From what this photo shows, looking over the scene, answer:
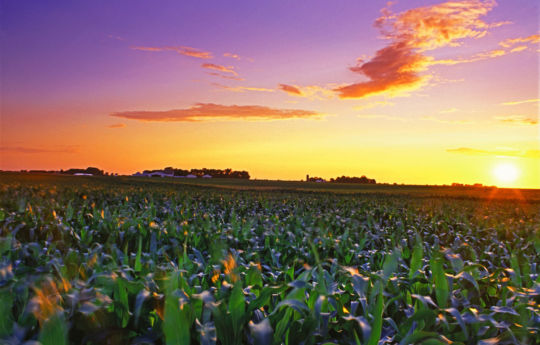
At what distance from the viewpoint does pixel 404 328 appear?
245 cm

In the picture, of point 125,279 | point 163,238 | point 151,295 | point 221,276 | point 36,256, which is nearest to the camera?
point 151,295

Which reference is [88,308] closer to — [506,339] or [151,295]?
[151,295]

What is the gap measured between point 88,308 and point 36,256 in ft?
9.29

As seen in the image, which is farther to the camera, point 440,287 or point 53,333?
point 440,287

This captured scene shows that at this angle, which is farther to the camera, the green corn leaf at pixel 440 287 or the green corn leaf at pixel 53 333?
the green corn leaf at pixel 440 287

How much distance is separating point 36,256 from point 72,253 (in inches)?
26.5

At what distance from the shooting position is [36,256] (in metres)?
4.43

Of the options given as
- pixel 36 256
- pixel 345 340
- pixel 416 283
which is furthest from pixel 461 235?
pixel 36 256

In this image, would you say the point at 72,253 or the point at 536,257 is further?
the point at 536,257

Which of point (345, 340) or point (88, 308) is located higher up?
point (88, 308)

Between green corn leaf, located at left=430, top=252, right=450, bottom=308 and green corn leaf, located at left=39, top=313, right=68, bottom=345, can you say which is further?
green corn leaf, located at left=430, top=252, right=450, bottom=308

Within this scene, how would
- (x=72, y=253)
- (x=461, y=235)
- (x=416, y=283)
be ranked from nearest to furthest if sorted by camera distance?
(x=416, y=283) → (x=72, y=253) → (x=461, y=235)

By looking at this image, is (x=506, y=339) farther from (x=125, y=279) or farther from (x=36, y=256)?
(x=36, y=256)

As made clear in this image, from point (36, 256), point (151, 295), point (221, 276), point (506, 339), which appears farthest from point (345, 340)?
point (36, 256)
